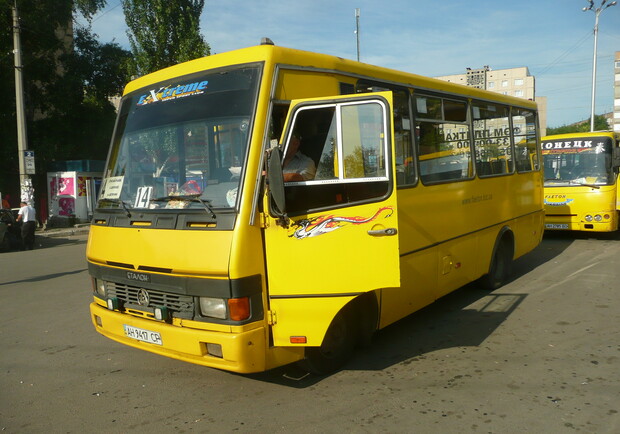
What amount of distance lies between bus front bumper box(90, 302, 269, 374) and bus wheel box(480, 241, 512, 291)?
4.63 m

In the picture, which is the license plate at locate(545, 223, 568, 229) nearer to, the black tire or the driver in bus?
the driver in bus

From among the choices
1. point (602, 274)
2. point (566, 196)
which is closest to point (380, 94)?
point (602, 274)

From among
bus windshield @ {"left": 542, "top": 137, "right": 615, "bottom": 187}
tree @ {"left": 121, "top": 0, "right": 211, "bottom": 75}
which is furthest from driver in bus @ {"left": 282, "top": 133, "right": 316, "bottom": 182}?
tree @ {"left": 121, "top": 0, "right": 211, "bottom": 75}

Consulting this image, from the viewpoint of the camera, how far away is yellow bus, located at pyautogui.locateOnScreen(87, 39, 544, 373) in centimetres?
368

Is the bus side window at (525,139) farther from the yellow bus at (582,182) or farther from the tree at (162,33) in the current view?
the tree at (162,33)

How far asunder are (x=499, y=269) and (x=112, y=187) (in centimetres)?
570

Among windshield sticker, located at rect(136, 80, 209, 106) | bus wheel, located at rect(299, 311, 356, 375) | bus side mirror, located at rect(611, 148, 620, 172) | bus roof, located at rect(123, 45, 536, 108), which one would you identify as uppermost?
bus roof, located at rect(123, 45, 536, 108)

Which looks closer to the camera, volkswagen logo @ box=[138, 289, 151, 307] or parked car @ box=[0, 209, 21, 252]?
volkswagen logo @ box=[138, 289, 151, 307]

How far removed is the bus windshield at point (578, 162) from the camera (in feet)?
38.3

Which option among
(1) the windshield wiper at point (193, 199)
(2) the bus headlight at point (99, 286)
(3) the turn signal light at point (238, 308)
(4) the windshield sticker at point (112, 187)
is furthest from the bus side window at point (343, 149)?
(2) the bus headlight at point (99, 286)

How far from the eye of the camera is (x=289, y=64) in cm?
406

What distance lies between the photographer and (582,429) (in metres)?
3.43

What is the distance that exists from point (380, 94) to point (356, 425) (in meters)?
2.41

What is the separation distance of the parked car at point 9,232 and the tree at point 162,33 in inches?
380
